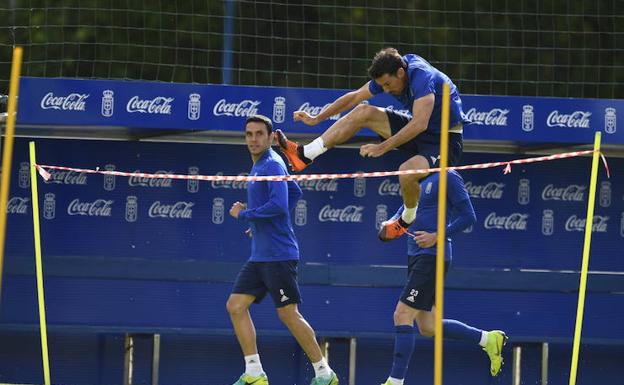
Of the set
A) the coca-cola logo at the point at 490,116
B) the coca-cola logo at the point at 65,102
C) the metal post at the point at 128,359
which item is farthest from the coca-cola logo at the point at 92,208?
the coca-cola logo at the point at 490,116

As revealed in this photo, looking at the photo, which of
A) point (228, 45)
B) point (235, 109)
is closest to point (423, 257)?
point (235, 109)

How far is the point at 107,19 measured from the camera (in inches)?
695

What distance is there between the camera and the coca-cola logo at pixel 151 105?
12.4 m

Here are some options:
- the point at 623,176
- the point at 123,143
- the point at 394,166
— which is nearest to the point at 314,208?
the point at 394,166

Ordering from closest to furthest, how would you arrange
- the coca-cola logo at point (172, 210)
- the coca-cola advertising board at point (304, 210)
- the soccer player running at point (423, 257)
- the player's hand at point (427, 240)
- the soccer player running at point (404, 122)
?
the soccer player running at point (404, 122) → the player's hand at point (427, 240) → the soccer player running at point (423, 257) → the coca-cola advertising board at point (304, 210) → the coca-cola logo at point (172, 210)

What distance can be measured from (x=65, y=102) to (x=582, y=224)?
5.03 metres

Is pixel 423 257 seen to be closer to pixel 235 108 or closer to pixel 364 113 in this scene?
pixel 364 113

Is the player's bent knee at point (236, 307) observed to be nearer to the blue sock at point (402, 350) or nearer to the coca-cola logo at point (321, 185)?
the blue sock at point (402, 350)

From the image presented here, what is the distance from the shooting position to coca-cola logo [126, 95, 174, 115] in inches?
489

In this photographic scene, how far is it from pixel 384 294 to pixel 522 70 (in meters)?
5.24

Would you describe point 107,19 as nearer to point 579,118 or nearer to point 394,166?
point 394,166

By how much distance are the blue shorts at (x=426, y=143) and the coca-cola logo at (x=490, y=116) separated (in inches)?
91.7

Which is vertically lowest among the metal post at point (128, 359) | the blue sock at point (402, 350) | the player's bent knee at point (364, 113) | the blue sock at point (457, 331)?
the metal post at point (128, 359)

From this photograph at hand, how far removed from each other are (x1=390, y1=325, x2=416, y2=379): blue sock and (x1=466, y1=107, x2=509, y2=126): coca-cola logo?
113 inches
